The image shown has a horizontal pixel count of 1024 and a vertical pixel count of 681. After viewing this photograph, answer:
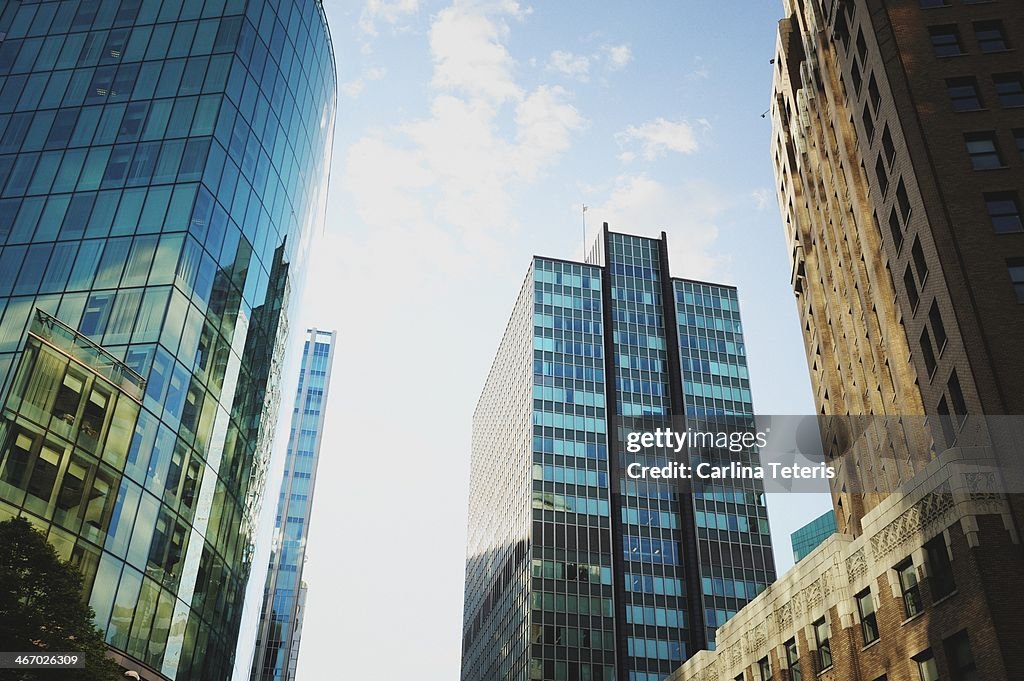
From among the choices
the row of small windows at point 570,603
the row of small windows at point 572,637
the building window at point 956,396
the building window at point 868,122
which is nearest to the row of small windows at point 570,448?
the row of small windows at point 570,603

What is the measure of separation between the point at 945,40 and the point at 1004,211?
1113cm

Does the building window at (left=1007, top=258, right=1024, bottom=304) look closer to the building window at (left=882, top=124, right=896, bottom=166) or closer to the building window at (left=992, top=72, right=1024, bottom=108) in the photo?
the building window at (left=882, top=124, right=896, bottom=166)

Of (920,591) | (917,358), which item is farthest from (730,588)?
(920,591)

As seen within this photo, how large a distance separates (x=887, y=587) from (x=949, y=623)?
3963 mm

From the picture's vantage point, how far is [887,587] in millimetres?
33938

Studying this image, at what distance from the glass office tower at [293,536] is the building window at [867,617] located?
13293cm

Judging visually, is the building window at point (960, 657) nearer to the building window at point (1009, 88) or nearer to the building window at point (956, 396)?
the building window at point (956, 396)

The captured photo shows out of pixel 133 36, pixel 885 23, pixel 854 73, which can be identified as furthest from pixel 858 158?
pixel 133 36

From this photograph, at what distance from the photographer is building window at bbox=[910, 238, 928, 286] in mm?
39281

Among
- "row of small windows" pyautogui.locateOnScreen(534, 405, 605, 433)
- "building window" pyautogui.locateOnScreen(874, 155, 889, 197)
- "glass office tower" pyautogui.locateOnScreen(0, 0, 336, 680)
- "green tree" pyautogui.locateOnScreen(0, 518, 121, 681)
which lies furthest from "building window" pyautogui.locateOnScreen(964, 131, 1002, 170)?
"row of small windows" pyautogui.locateOnScreen(534, 405, 605, 433)

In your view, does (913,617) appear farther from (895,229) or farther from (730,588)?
(730,588)

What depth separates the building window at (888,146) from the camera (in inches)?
1698

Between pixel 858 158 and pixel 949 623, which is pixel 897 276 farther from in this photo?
pixel 949 623

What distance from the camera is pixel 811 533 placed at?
7151 inches
